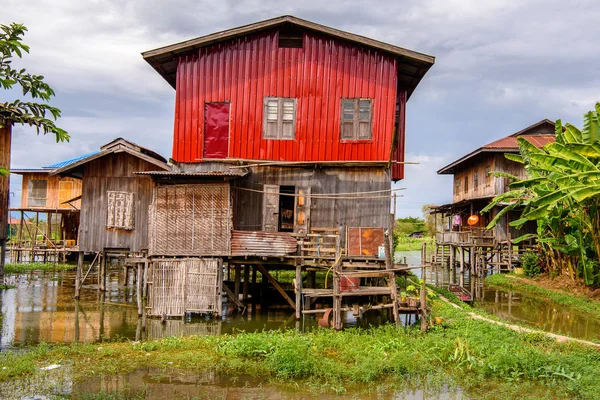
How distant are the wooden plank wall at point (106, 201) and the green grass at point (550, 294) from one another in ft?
58.9

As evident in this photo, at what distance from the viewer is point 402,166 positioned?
68.5 ft

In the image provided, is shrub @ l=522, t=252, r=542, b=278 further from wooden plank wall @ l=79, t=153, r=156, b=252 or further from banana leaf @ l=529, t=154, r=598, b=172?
wooden plank wall @ l=79, t=153, r=156, b=252

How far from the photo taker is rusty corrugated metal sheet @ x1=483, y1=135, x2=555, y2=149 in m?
32.5

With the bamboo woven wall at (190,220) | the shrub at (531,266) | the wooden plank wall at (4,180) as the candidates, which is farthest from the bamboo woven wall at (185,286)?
the shrub at (531,266)

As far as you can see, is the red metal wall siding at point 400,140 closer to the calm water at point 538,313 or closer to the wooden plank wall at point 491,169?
the calm water at point 538,313

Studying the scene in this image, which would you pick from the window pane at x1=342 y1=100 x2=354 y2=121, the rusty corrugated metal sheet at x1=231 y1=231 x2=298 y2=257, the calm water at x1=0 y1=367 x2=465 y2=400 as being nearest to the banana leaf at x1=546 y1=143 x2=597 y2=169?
the window pane at x1=342 y1=100 x2=354 y2=121

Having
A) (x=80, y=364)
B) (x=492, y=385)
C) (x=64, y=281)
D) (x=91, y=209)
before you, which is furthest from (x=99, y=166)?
(x=492, y=385)

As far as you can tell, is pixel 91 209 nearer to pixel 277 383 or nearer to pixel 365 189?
pixel 365 189

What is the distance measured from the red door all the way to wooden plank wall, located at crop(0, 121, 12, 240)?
392 inches

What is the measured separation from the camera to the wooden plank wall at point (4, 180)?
23281 millimetres

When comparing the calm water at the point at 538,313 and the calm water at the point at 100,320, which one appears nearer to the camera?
the calm water at the point at 100,320

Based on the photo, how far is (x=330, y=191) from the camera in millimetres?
18625

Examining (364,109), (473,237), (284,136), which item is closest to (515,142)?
(473,237)

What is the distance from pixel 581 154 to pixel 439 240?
20177 mm
